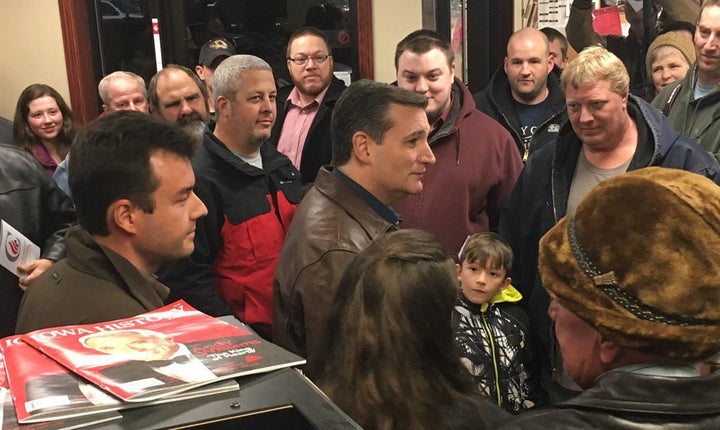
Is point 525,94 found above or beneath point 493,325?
above

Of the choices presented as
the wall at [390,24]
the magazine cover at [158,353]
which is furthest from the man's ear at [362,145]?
the wall at [390,24]

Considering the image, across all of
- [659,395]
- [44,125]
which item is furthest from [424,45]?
[44,125]

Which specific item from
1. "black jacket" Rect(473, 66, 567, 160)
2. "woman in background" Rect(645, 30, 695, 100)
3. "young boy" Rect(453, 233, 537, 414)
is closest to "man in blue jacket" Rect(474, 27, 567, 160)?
"black jacket" Rect(473, 66, 567, 160)

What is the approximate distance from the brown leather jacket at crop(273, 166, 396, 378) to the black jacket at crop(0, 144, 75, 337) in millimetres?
782

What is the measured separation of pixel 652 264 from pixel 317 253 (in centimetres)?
96

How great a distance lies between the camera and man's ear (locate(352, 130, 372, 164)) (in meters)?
2.04

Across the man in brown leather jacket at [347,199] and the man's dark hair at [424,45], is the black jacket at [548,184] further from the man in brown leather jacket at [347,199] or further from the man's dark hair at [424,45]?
the man's dark hair at [424,45]

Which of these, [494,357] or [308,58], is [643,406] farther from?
[308,58]

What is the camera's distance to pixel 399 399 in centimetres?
129

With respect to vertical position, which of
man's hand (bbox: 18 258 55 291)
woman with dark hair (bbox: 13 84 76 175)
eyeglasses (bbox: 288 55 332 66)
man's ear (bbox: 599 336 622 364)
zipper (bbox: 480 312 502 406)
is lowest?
zipper (bbox: 480 312 502 406)

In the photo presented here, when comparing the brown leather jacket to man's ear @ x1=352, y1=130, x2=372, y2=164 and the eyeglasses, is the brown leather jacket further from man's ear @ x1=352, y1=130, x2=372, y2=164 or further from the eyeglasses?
the eyeglasses

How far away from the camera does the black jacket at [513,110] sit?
338cm

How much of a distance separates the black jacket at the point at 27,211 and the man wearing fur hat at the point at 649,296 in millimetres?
1680

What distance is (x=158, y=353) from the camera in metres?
0.80
